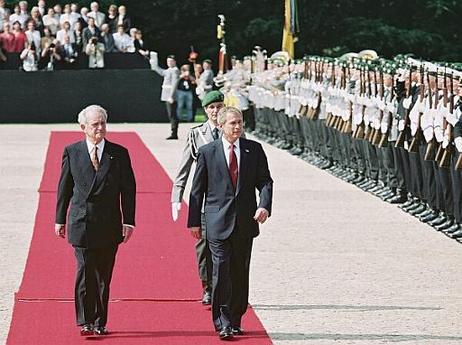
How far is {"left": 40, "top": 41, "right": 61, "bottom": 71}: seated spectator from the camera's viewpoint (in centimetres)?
3938

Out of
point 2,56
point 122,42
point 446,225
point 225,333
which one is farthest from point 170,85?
point 225,333

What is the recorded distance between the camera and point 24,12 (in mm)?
39625

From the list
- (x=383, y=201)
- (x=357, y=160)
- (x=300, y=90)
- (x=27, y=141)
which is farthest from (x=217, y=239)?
(x=27, y=141)

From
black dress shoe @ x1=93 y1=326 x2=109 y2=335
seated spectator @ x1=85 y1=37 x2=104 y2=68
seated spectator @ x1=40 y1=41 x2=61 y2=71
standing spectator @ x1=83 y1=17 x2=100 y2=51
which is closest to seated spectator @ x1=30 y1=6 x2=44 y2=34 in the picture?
seated spectator @ x1=40 y1=41 x2=61 y2=71

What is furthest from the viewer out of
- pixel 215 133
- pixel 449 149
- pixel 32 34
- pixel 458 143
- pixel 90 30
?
pixel 90 30

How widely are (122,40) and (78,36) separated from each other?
1.64m

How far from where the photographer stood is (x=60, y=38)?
39.3 meters

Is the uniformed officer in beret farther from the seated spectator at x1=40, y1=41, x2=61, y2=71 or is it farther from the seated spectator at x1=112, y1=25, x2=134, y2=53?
the seated spectator at x1=112, y1=25, x2=134, y2=53

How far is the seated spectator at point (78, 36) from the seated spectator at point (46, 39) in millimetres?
686

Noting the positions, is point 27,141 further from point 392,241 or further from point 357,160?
point 392,241

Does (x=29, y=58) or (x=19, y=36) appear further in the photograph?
(x=29, y=58)

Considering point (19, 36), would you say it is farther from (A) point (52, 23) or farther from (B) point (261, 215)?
(B) point (261, 215)

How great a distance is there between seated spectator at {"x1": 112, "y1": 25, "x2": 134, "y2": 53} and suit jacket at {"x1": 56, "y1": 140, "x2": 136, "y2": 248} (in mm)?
31453

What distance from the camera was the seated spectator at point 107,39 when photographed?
131 ft
